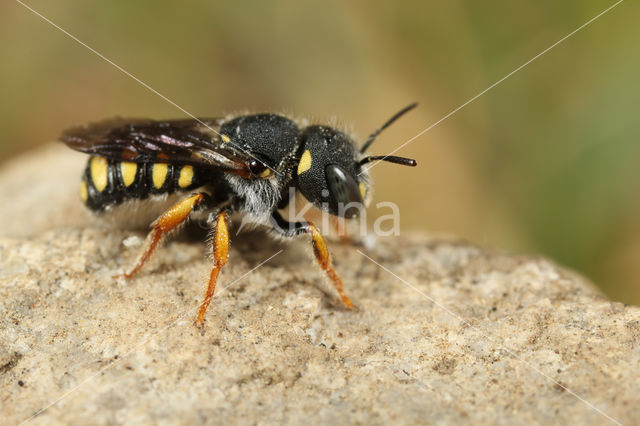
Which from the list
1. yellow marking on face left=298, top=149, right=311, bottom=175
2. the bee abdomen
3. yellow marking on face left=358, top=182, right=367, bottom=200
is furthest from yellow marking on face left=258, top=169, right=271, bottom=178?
yellow marking on face left=358, top=182, right=367, bottom=200

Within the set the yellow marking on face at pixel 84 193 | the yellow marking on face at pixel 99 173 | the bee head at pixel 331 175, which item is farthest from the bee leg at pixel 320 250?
the yellow marking on face at pixel 84 193

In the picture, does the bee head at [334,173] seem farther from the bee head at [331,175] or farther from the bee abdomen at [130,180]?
the bee abdomen at [130,180]

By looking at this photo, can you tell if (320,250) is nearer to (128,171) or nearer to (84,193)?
(128,171)

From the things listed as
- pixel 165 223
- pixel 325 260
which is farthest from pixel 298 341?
pixel 165 223

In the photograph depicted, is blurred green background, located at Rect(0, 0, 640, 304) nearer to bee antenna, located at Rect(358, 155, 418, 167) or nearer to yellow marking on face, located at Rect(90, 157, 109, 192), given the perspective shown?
bee antenna, located at Rect(358, 155, 418, 167)

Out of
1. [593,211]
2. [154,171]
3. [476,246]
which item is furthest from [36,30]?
[593,211]

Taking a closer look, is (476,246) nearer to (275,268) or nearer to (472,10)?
(275,268)
